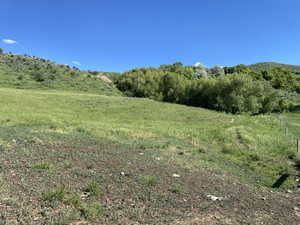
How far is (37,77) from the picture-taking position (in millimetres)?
38594

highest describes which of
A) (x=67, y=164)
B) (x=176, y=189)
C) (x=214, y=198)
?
(x=67, y=164)

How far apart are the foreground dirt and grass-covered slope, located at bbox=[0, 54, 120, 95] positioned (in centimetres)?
A: 3208

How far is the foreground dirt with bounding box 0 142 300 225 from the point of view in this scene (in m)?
4.03

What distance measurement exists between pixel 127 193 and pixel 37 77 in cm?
4022

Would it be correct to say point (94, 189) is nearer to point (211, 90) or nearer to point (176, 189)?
point (176, 189)

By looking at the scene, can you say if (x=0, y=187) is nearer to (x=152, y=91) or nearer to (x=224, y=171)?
(x=224, y=171)

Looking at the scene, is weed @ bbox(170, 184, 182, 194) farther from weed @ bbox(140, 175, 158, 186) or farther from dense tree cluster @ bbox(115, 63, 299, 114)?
dense tree cluster @ bbox(115, 63, 299, 114)

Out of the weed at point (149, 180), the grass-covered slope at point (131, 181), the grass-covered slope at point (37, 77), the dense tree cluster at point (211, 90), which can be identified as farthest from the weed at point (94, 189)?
the dense tree cluster at point (211, 90)

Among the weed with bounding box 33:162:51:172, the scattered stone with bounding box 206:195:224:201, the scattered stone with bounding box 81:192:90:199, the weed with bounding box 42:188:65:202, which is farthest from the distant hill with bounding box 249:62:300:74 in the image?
the weed with bounding box 42:188:65:202

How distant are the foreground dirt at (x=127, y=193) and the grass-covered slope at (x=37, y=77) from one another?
105 feet

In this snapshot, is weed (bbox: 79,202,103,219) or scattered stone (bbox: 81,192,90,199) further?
scattered stone (bbox: 81,192,90,199)

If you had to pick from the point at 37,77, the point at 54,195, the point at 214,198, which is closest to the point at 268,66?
the point at 37,77

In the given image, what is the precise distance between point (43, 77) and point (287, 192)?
1638 inches

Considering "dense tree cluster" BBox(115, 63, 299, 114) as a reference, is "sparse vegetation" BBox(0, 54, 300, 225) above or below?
below
